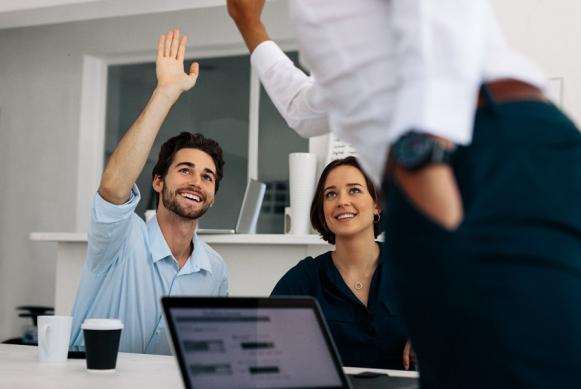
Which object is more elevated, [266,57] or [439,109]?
[266,57]

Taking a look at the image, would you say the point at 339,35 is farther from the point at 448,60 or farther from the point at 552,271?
the point at 552,271

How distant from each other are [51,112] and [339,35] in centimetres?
523

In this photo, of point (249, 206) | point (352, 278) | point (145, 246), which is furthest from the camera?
point (249, 206)

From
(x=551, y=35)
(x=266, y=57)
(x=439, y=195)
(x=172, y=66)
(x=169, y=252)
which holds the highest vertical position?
(x=551, y=35)

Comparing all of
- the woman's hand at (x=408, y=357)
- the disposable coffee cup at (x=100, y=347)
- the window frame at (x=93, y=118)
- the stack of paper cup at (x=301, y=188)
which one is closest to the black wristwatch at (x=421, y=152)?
the disposable coffee cup at (x=100, y=347)

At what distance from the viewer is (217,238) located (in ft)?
12.8

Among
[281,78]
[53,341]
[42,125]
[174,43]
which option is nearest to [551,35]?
[174,43]

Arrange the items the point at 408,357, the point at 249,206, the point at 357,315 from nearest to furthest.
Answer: the point at 408,357, the point at 357,315, the point at 249,206

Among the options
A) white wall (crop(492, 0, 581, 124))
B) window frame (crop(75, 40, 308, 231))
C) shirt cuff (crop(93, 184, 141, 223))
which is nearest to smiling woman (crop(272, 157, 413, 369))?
shirt cuff (crop(93, 184, 141, 223))

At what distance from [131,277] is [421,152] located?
2.08 metres

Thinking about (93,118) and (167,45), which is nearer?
(167,45)

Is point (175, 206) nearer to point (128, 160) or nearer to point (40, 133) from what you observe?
point (128, 160)

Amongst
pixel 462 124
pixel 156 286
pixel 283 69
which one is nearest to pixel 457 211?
pixel 462 124

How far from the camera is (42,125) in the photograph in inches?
226
